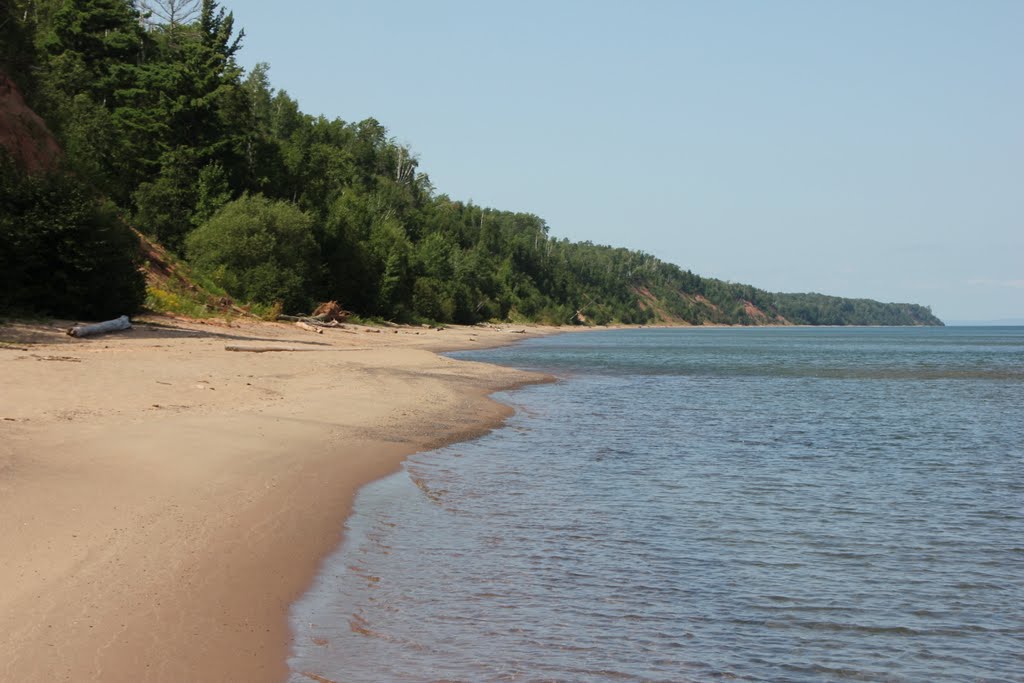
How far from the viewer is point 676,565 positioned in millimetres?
9523

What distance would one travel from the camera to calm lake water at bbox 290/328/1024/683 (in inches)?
270

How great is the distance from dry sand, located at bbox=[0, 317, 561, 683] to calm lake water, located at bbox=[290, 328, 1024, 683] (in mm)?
597

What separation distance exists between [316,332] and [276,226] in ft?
41.7

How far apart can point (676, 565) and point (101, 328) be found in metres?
22.3

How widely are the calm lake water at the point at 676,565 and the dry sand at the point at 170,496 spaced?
0.60m

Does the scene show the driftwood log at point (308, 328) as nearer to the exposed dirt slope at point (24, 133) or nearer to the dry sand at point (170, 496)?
the exposed dirt slope at point (24, 133)

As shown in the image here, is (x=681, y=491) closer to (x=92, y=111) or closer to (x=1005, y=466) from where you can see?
(x=1005, y=466)

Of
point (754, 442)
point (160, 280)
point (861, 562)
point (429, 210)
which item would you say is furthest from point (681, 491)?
point (429, 210)

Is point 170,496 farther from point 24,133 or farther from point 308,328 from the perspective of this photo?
point 308,328

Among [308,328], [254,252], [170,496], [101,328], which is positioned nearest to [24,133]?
[101,328]

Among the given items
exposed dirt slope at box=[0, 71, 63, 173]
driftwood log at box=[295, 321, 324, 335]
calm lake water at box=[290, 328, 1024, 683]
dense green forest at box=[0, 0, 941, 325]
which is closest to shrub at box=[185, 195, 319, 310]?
dense green forest at box=[0, 0, 941, 325]

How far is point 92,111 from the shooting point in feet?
186

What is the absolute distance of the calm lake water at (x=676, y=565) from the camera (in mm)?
6867

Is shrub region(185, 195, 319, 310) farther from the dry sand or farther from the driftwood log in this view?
the dry sand
